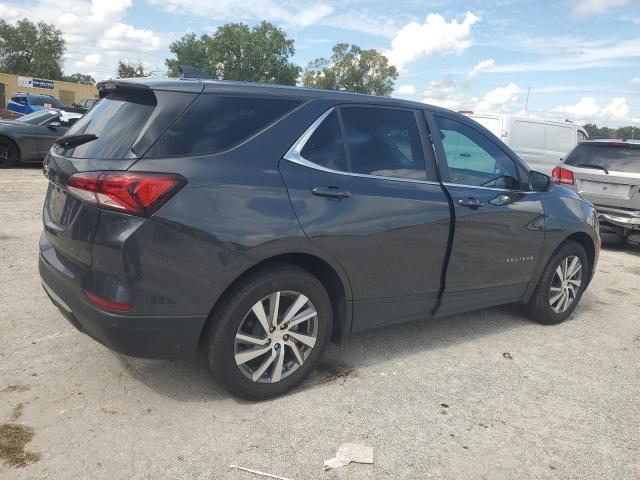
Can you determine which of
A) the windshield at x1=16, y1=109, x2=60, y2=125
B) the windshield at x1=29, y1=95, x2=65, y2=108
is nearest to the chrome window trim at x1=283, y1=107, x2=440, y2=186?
the windshield at x1=16, y1=109, x2=60, y2=125

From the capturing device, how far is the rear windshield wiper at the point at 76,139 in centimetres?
296

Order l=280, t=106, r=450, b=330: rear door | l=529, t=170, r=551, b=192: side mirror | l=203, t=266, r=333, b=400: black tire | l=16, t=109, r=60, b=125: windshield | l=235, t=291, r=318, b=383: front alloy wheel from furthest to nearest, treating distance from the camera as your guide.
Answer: l=16, t=109, r=60, b=125: windshield
l=529, t=170, r=551, b=192: side mirror
l=280, t=106, r=450, b=330: rear door
l=235, t=291, r=318, b=383: front alloy wheel
l=203, t=266, r=333, b=400: black tire

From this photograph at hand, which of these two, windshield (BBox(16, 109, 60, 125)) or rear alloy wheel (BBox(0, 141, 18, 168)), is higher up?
windshield (BBox(16, 109, 60, 125))

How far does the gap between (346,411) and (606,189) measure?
6.55 metres

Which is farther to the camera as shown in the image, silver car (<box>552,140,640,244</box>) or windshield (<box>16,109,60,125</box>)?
windshield (<box>16,109,60,125</box>)

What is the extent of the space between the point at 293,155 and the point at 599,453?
228 centimetres

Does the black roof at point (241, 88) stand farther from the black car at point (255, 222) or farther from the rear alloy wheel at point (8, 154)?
the rear alloy wheel at point (8, 154)

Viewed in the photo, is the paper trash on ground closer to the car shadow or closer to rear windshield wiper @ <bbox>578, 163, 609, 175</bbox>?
the car shadow

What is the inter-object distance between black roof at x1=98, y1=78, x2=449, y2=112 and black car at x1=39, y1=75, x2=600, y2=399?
0.04ft

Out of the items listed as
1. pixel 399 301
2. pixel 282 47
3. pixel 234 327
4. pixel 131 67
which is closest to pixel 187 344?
pixel 234 327

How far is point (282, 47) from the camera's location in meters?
77.8

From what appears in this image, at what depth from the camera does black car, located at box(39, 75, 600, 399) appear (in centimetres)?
260

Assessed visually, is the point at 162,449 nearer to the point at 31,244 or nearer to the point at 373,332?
the point at 373,332

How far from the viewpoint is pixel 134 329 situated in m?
2.62
